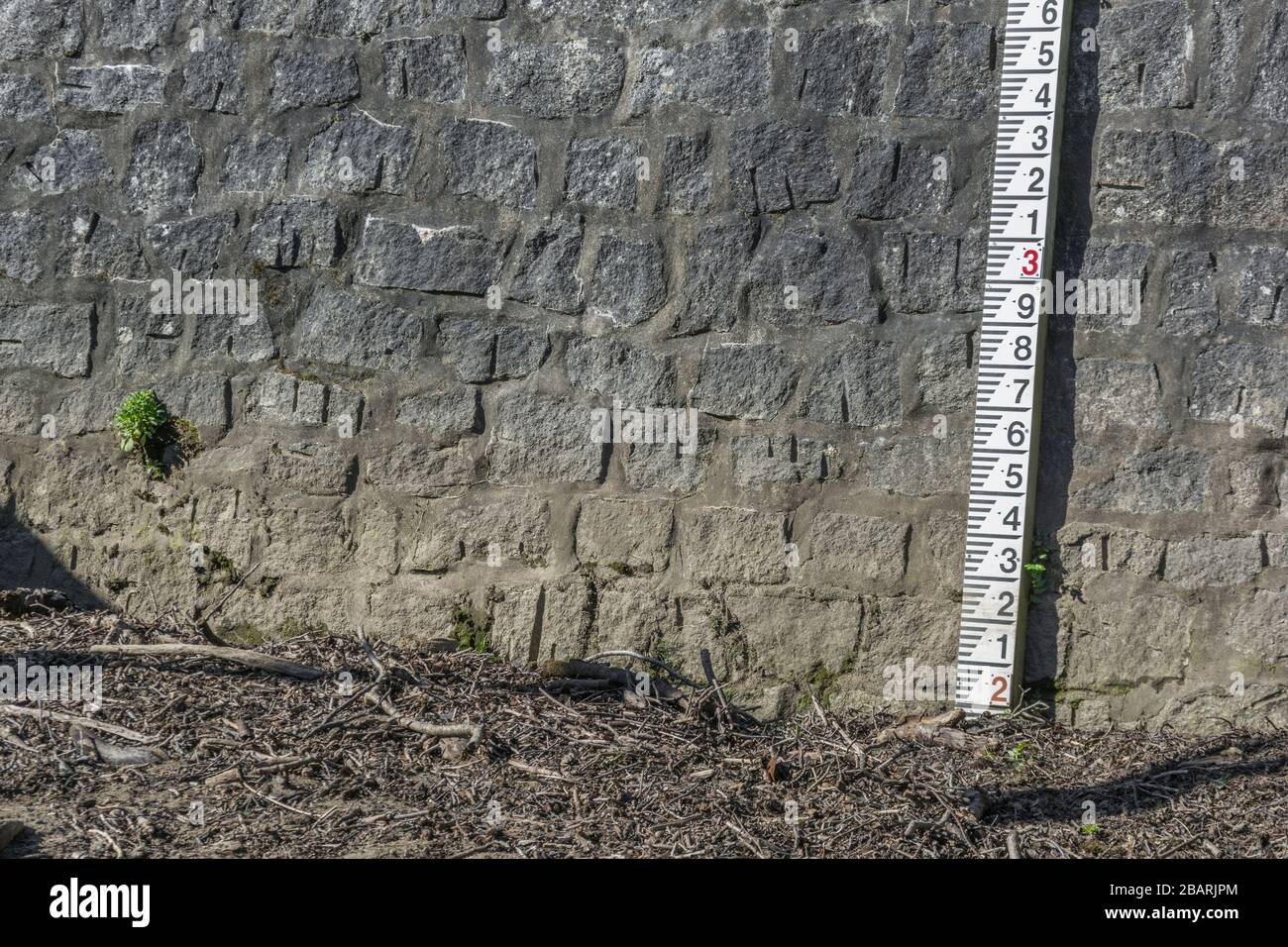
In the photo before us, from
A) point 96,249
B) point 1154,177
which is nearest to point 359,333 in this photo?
point 96,249

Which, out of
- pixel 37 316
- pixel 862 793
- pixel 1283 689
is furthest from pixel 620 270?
pixel 1283 689

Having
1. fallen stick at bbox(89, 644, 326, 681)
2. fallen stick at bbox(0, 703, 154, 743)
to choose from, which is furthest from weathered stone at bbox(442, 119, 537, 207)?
fallen stick at bbox(0, 703, 154, 743)

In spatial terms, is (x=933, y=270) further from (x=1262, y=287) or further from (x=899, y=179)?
(x=1262, y=287)

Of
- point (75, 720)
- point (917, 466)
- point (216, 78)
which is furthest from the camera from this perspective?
point (216, 78)

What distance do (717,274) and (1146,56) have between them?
1.54m

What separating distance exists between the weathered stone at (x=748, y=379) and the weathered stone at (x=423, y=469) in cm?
90

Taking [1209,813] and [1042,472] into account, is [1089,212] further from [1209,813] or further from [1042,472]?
[1209,813]

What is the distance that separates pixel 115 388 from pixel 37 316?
1.39ft

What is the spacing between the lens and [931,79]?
3.87m

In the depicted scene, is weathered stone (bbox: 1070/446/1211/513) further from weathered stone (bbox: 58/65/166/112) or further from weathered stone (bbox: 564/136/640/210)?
weathered stone (bbox: 58/65/166/112)

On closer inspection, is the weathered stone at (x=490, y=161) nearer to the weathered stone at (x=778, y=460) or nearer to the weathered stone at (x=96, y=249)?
the weathered stone at (x=778, y=460)

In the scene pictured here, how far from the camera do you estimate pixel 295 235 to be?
4.22 metres

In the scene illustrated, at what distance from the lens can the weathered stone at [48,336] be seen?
440 centimetres

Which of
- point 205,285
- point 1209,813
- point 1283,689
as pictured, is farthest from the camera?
point 205,285
